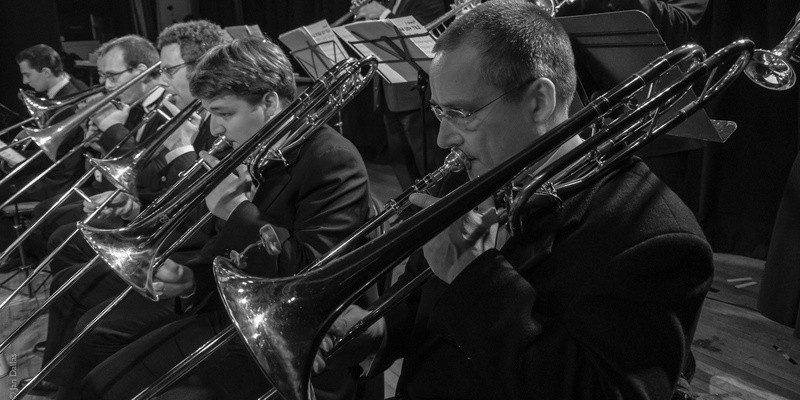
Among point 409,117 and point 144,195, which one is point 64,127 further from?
point 409,117

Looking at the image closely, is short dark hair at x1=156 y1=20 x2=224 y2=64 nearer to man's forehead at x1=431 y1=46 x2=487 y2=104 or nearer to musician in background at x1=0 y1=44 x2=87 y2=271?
musician in background at x1=0 y1=44 x2=87 y2=271

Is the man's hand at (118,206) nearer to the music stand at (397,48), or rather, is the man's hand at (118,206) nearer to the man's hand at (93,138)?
the man's hand at (93,138)

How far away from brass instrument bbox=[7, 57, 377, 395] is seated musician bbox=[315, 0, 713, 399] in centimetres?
62

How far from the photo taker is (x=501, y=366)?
1.00 m

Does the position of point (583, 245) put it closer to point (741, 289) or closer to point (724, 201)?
point (741, 289)

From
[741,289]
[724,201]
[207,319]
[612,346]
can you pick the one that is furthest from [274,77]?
[724,201]

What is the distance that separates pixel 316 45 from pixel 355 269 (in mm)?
2652

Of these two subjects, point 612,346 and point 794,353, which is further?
point 794,353

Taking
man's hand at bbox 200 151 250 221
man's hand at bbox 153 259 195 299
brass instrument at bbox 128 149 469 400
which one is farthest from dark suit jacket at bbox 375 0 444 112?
brass instrument at bbox 128 149 469 400

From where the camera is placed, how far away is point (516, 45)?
A: 3.82 feet

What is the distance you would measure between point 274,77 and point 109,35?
5.77m

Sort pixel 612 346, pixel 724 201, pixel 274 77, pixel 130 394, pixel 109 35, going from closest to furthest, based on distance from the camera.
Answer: pixel 612 346 < pixel 130 394 < pixel 274 77 < pixel 724 201 < pixel 109 35

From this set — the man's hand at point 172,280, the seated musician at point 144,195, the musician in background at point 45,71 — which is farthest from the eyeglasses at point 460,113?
the musician in background at point 45,71

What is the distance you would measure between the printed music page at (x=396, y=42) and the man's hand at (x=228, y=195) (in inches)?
47.2
